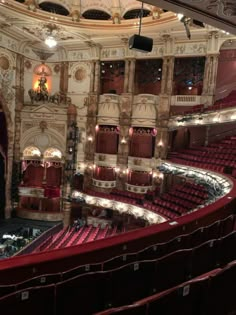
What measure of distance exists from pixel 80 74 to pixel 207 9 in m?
11.3

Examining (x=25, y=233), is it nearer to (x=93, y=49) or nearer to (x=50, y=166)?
(x=50, y=166)

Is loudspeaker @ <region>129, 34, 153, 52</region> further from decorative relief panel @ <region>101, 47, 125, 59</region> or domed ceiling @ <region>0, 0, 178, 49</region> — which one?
decorative relief panel @ <region>101, 47, 125, 59</region>

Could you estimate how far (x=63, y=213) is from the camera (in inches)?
532

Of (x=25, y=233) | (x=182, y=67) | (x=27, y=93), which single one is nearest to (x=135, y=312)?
(x=25, y=233)

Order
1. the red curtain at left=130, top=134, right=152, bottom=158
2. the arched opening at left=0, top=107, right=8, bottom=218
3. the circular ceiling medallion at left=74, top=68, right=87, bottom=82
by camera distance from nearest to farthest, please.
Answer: the arched opening at left=0, top=107, right=8, bottom=218 < the red curtain at left=130, top=134, right=152, bottom=158 < the circular ceiling medallion at left=74, top=68, right=87, bottom=82

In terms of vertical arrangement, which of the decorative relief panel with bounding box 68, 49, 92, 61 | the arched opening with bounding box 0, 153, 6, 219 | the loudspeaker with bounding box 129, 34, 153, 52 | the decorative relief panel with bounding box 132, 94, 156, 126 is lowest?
the arched opening with bounding box 0, 153, 6, 219

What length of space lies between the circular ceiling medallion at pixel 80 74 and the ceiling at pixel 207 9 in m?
10.9

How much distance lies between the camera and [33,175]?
1431cm

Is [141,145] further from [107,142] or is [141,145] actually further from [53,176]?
[53,176]

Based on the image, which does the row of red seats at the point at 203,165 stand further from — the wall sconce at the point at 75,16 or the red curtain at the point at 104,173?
the wall sconce at the point at 75,16

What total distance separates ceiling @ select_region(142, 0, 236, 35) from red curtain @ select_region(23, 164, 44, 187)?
1209 cm

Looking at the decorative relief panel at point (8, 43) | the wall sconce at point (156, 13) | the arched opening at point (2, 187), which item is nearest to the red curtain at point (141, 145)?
the wall sconce at point (156, 13)

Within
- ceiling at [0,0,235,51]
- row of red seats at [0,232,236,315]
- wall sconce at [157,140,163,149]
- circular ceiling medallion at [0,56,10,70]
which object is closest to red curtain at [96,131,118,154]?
wall sconce at [157,140,163,149]

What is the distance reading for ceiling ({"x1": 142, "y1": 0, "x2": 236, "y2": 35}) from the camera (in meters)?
2.78
